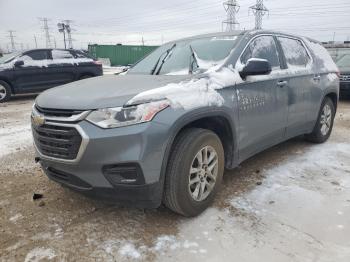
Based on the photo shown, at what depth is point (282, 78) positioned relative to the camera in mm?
4227

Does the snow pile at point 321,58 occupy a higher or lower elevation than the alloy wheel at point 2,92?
higher

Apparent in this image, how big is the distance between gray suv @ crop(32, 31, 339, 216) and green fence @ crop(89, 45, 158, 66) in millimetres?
29492

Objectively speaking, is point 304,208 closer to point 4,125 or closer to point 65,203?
point 65,203

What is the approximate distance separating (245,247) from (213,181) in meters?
0.77

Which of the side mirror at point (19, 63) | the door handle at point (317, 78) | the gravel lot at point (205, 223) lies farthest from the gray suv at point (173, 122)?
the side mirror at point (19, 63)

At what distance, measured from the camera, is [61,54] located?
1152cm

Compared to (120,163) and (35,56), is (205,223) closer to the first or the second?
(120,163)

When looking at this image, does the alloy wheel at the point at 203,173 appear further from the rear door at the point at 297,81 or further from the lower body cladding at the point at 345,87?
the lower body cladding at the point at 345,87

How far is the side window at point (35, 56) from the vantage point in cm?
Answer: 1080

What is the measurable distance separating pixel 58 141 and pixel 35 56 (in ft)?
30.1

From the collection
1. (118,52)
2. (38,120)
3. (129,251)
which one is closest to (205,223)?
(129,251)

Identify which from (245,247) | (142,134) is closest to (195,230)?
(245,247)

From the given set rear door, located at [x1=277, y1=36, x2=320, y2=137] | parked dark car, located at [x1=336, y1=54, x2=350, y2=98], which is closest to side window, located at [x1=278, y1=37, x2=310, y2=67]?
rear door, located at [x1=277, y1=36, x2=320, y2=137]

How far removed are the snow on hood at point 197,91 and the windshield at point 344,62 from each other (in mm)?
8978
